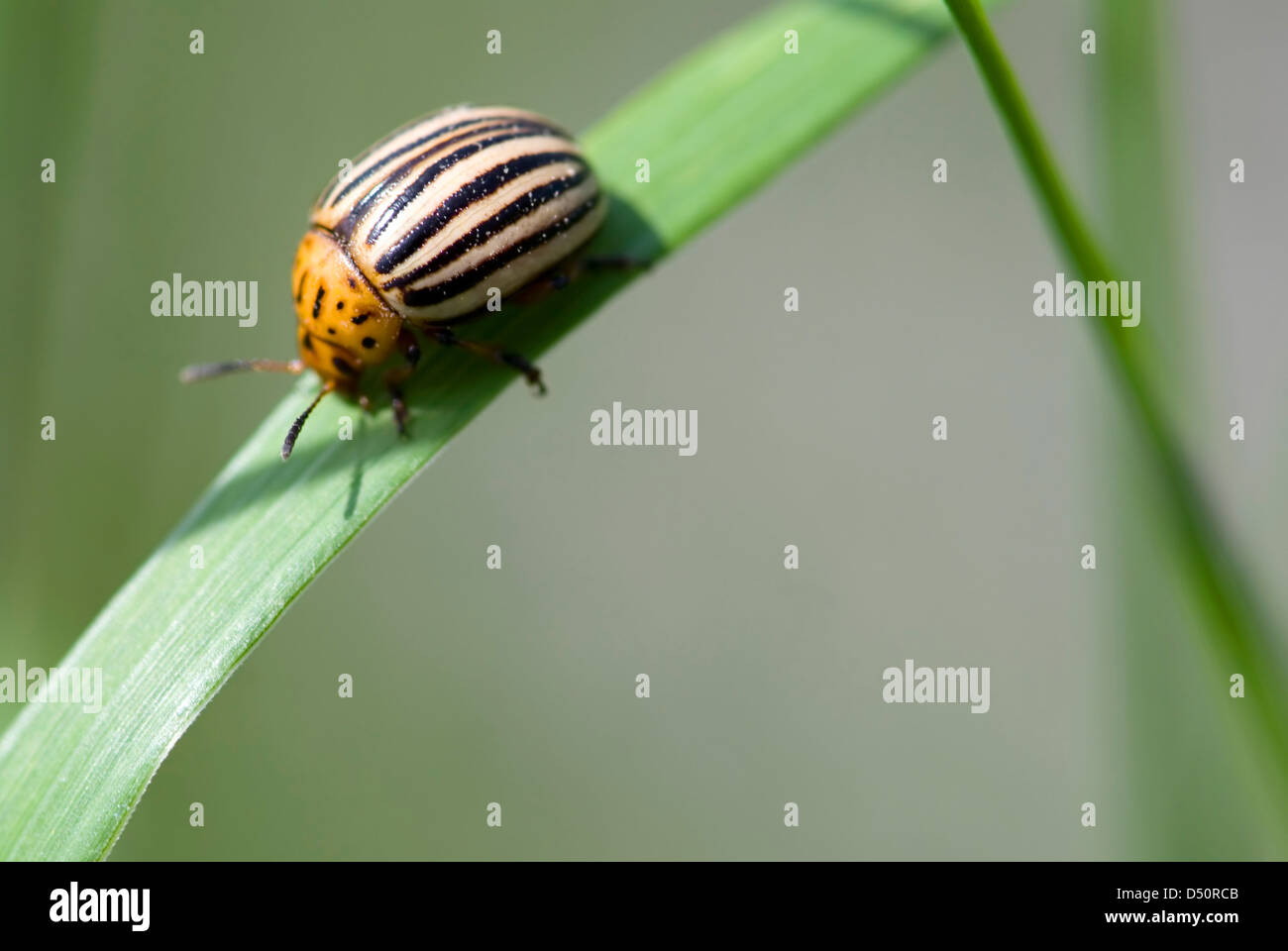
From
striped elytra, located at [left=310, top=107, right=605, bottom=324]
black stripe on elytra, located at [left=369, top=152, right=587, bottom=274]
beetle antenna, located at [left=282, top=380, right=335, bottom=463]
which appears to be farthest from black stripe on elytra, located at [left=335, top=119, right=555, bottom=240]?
beetle antenna, located at [left=282, top=380, right=335, bottom=463]

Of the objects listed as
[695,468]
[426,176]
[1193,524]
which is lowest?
[1193,524]

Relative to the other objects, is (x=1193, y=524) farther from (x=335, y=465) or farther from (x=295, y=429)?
(x=295, y=429)

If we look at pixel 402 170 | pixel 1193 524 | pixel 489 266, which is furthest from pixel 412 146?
pixel 1193 524

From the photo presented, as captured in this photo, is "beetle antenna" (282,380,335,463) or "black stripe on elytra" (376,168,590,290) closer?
"beetle antenna" (282,380,335,463)

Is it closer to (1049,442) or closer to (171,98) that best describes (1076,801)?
(1049,442)

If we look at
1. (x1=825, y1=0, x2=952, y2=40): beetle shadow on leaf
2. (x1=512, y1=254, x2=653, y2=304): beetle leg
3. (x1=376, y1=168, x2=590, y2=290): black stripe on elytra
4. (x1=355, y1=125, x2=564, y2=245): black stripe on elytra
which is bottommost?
(x1=512, y1=254, x2=653, y2=304): beetle leg

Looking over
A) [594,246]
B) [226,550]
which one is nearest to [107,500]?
[226,550]

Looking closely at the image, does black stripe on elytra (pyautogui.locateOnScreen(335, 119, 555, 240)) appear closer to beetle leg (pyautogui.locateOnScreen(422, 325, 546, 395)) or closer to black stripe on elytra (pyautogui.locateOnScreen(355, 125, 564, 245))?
black stripe on elytra (pyautogui.locateOnScreen(355, 125, 564, 245))
